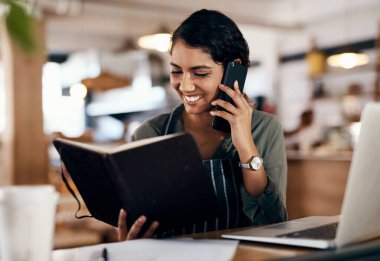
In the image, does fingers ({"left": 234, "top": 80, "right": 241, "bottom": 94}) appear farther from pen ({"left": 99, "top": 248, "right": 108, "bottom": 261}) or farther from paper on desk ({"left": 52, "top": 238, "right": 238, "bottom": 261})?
pen ({"left": 99, "top": 248, "right": 108, "bottom": 261})

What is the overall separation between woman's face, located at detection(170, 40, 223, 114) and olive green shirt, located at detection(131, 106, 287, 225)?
0.54ft

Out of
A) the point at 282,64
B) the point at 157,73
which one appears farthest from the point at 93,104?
the point at 282,64

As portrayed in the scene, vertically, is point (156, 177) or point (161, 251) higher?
point (156, 177)

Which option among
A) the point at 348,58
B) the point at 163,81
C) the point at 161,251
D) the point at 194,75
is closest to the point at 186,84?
the point at 194,75

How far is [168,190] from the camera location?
1227 millimetres

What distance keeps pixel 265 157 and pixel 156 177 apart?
66 cm

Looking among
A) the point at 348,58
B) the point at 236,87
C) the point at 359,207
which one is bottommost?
the point at 359,207

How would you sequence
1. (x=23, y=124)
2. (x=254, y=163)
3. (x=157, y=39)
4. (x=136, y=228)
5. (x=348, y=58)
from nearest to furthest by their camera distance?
(x=136, y=228)
(x=254, y=163)
(x=23, y=124)
(x=157, y=39)
(x=348, y=58)

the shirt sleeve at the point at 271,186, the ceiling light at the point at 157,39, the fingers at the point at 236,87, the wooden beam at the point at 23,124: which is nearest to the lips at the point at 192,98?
the fingers at the point at 236,87

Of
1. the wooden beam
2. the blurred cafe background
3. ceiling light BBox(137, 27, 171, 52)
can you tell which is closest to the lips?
the blurred cafe background

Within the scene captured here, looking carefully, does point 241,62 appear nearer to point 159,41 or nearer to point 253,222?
point 253,222

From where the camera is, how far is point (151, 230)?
131 cm

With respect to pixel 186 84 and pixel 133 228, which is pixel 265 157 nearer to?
pixel 186 84

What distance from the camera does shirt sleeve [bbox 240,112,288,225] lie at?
1614mm
